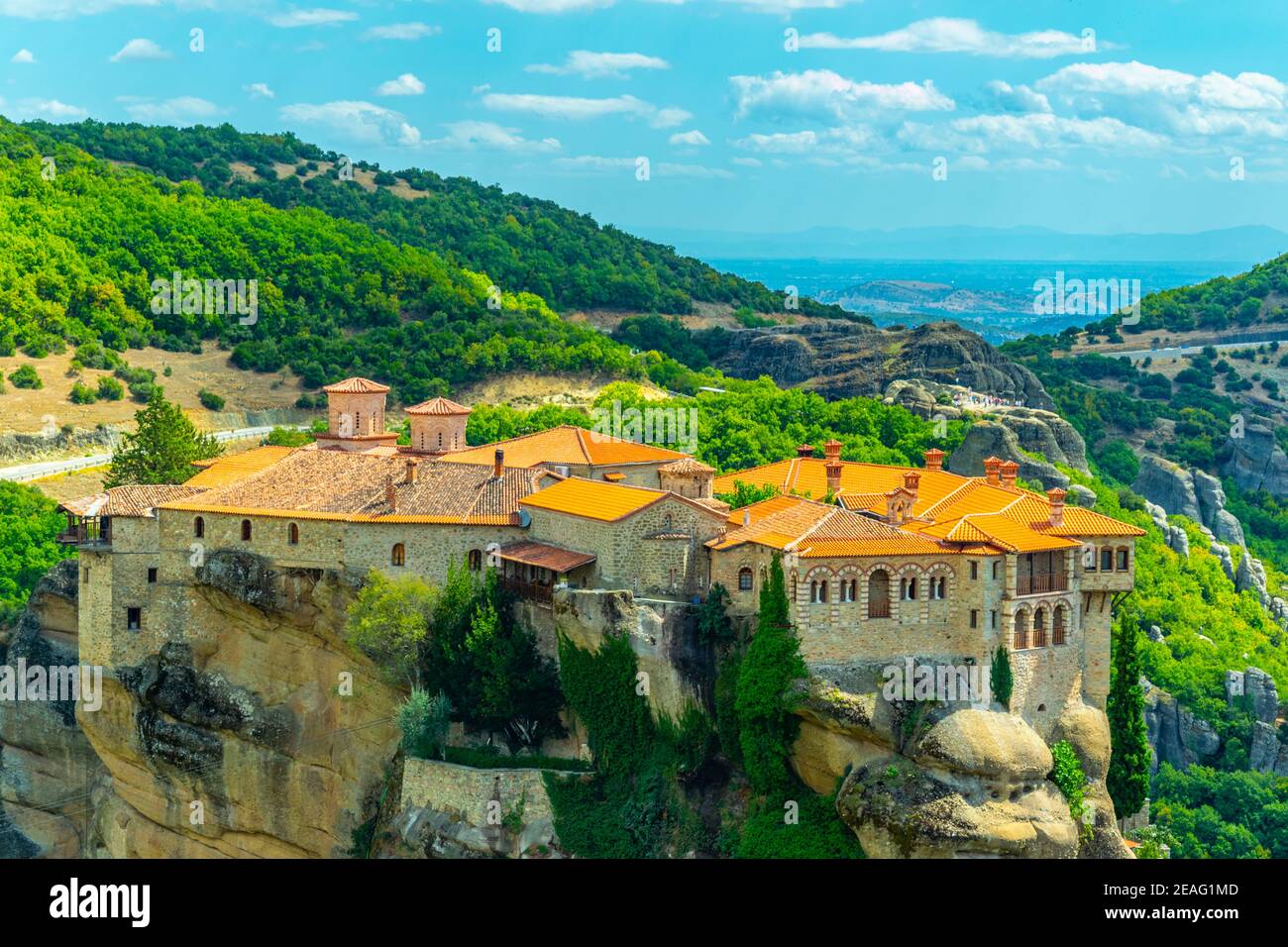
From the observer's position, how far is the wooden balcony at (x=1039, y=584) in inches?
1833

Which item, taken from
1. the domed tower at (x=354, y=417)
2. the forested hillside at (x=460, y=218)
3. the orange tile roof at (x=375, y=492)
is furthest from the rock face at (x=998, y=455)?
the forested hillside at (x=460, y=218)

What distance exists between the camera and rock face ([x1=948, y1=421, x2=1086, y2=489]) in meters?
81.9

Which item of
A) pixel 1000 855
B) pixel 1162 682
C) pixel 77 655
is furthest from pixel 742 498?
pixel 1162 682

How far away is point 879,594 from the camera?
150ft

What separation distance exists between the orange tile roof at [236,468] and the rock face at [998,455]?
105ft

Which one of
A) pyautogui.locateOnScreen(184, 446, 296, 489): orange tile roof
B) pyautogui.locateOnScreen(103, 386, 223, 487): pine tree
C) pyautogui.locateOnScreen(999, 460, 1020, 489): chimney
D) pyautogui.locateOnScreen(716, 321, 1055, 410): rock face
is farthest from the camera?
pyautogui.locateOnScreen(716, 321, 1055, 410): rock face

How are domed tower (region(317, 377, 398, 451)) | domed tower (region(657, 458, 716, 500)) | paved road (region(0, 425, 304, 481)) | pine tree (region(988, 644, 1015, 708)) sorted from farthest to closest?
paved road (region(0, 425, 304, 481)) → domed tower (region(317, 377, 398, 451)) → domed tower (region(657, 458, 716, 500)) → pine tree (region(988, 644, 1015, 708))

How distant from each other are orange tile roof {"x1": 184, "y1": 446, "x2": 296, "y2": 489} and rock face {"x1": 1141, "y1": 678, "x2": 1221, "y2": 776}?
36109 millimetres

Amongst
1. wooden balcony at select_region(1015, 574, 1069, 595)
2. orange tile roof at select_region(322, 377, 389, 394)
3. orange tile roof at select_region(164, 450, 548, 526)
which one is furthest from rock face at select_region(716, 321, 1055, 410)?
wooden balcony at select_region(1015, 574, 1069, 595)

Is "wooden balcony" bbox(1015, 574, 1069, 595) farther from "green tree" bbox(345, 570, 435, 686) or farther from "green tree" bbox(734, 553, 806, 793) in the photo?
"green tree" bbox(345, 570, 435, 686)

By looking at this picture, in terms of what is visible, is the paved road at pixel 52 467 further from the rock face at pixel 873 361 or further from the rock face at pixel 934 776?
the rock face at pixel 934 776

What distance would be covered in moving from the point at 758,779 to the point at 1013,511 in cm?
965

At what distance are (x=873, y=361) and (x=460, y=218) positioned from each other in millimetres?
54026

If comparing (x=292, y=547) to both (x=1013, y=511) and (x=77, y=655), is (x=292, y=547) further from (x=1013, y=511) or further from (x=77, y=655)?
(x=1013, y=511)
